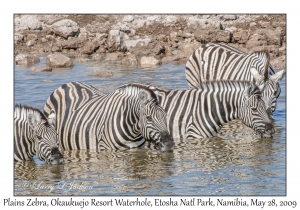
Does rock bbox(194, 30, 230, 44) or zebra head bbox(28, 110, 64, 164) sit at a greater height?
rock bbox(194, 30, 230, 44)

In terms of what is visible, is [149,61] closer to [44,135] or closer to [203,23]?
[203,23]

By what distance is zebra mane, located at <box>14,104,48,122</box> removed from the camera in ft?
37.6

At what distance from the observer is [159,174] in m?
11.9

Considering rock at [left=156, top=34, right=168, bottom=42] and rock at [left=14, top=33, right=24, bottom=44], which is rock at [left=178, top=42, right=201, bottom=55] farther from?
rock at [left=14, top=33, right=24, bottom=44]

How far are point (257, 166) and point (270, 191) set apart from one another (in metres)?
1.39

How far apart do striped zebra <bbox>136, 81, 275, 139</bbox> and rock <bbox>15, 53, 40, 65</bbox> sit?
1174cm

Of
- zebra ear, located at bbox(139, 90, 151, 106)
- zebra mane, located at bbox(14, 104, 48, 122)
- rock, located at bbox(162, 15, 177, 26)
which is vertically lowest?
zebra mane, located at bbox(14, 104, 48, 122)

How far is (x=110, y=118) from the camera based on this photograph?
12.9 m

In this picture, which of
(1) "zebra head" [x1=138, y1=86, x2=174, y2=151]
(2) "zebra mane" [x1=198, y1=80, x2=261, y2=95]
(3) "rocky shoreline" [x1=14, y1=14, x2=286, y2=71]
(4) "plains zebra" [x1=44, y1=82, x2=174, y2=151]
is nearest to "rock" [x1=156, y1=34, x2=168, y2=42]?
(3) "rocky shoreline" [x1=14, y1=14, x2=286, y2=71]

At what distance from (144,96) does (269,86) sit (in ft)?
12.1

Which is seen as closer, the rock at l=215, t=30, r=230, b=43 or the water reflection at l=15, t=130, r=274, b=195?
the water reflection at l=15, t=130, r=274, b=195

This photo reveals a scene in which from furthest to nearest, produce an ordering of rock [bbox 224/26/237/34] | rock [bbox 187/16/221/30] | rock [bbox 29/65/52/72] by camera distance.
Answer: rock [bbox 224/26/237/34], rock [bbox 187/16/221/30], rock [bbox 29/65/52/72]

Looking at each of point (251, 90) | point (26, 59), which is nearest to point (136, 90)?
point (251, 90)
